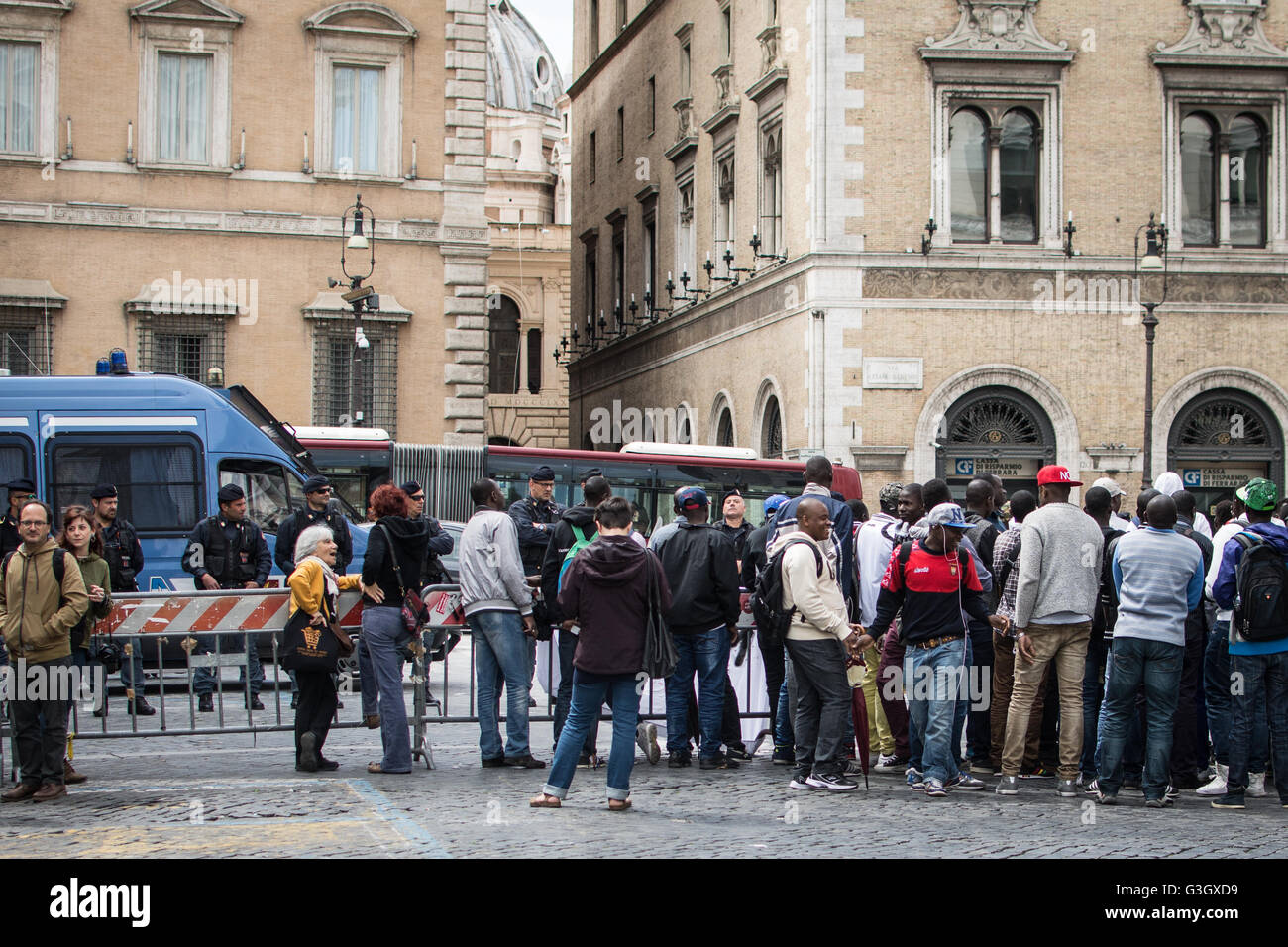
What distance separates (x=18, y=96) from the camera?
30.1m

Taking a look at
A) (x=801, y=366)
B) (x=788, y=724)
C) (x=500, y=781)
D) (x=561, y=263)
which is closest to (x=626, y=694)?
(x=500, y=781)

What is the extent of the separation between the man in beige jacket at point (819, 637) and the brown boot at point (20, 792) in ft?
15.5

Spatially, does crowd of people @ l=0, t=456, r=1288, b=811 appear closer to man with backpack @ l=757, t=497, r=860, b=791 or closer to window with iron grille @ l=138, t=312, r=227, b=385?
man with backpack @ l=757, t=497, r=860, b=791

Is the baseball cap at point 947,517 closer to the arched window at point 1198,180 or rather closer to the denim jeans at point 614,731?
the denim jeans at point 614,731

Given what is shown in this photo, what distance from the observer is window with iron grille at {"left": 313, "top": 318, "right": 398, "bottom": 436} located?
103 ft

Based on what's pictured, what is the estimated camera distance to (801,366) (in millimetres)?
31922

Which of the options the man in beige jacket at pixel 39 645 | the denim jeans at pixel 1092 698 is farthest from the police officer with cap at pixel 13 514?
the denim jeans at pixel 1092 698

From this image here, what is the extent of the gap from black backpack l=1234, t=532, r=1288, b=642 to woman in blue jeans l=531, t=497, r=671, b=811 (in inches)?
151

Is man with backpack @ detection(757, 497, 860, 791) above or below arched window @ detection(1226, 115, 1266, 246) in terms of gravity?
below

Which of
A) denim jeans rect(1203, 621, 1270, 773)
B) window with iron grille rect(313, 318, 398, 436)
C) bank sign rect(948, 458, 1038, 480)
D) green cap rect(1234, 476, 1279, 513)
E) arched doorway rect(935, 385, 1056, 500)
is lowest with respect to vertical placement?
denim jeans rect(1203, 621, 1270, 773)

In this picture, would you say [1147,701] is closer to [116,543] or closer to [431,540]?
[431,540]

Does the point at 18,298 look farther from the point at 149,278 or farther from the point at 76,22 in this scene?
the point at 76,22

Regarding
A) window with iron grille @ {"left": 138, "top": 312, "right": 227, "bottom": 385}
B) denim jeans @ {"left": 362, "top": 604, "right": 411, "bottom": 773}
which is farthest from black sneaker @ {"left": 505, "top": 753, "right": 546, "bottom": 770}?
window with iron grille @ {"left": 138, "top": 312, "right": 227, "bottom": 385}

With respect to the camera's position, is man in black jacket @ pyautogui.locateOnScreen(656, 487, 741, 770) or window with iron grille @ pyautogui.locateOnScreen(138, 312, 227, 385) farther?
window with iron grille @ pyautogui.locateOnScreen(138, 312, 227, 385)
